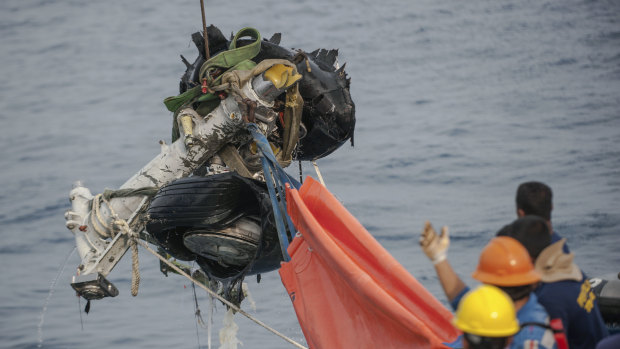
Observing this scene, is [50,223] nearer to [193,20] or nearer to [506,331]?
[193,20]

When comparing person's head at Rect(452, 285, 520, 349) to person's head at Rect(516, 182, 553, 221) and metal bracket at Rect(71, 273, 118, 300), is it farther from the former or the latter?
metal bracket at Rect(71, 273, 118, 300)

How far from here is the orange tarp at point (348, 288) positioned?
17.3 feet

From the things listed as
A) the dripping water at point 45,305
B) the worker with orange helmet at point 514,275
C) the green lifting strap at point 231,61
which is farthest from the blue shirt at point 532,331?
the dripping water at point 45,305

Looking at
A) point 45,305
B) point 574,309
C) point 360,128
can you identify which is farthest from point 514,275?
point 360,128

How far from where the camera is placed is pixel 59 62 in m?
26.5

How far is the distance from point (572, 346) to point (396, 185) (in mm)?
12922

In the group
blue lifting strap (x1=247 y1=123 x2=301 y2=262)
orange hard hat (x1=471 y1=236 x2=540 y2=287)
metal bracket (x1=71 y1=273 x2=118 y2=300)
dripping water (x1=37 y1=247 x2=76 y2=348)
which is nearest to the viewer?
orange hard hat (x1=471 y1=236 x2=540 y2=287)

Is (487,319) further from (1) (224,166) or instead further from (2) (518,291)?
(1) (224,166)

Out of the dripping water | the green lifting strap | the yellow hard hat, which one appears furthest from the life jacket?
the dripping water

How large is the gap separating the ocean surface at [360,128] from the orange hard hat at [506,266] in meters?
7.33

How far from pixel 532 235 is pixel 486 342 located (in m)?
0.75

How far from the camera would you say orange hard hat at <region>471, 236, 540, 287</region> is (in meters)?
3.91

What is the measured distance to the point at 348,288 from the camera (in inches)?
234

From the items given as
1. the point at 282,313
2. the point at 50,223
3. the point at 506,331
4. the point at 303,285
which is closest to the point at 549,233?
the point at 506,331
